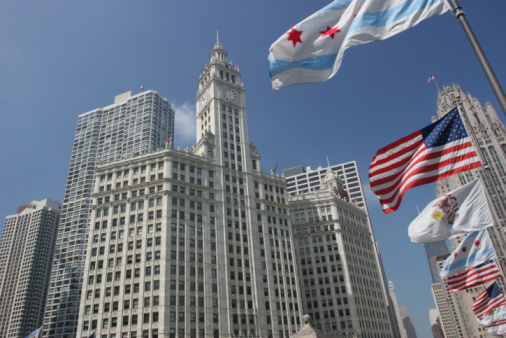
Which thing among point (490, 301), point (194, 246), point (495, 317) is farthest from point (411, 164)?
point (194, 246)

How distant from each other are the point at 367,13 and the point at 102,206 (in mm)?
83906

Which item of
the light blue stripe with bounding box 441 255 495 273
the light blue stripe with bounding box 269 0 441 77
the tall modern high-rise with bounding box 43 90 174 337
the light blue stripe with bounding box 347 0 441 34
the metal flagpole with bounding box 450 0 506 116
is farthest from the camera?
the tall modern high-rise with bounding box 43 90 174 337

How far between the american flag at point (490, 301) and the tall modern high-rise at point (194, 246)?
55.6m

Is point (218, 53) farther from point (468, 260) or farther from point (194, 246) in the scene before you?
point (468, 260)

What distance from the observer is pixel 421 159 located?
2195cm

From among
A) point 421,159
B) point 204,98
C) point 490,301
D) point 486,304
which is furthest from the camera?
point 204,98

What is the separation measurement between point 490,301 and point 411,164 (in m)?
24.2

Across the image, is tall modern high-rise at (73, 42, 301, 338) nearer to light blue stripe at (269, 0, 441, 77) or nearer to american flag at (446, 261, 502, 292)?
american flag at (446, 261, 502, 292)

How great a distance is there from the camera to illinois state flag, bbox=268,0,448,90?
1914 cm

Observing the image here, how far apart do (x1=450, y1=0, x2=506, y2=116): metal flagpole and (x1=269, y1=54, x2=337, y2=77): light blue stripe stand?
6.27 meters

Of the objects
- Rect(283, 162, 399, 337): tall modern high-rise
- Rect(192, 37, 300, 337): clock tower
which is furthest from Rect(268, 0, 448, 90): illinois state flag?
Rect(283, 162, 399, 337): tall modern high-rise

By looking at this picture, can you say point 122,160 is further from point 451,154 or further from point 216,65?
point 451,154

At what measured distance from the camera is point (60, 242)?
15075 cm

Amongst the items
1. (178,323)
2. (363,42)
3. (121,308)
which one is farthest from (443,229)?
(121,308)
